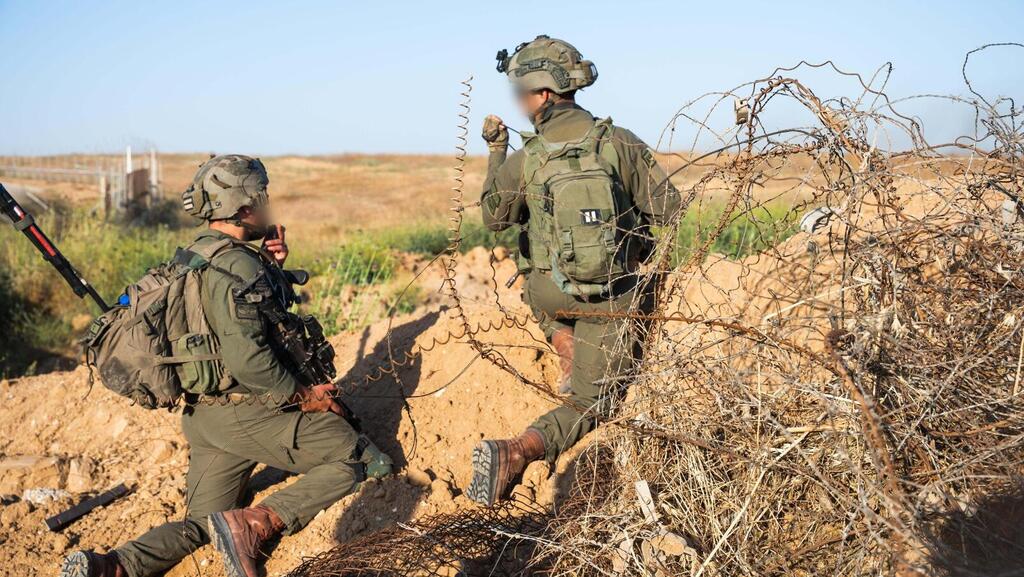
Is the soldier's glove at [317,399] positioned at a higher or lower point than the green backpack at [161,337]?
lower

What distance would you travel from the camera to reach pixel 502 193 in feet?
15.1

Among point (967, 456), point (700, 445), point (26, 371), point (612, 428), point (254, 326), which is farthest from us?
point (26, 371)

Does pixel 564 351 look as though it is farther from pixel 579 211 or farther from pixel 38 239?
pixel 38 239

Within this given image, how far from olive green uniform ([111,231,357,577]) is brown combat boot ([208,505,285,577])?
0.42 ft

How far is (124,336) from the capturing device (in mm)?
3963

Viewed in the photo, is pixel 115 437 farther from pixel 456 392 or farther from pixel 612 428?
pixel 612 428

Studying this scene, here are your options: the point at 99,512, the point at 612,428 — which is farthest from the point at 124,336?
the point at 612,428

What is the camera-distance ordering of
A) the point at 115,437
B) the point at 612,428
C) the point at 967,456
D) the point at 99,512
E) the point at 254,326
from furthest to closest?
1. the point at 115,437
2. the point at 99,512
3. the point at 254,326
4. the point at 612,428
5. the point at 967,456

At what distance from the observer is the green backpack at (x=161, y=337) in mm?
3955

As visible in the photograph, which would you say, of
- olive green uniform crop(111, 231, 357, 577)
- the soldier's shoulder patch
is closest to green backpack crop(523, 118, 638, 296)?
the soldier's shoulder patch

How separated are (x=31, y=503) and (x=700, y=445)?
153 inches

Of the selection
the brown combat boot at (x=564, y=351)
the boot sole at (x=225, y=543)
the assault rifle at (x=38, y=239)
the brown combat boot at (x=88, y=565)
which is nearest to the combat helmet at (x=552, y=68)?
the brown combat boot at (x=564, y=351)

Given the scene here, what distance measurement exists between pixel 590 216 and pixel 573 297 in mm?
518

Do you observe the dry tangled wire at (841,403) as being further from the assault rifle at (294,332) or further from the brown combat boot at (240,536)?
the assault rifle at (294,332)
